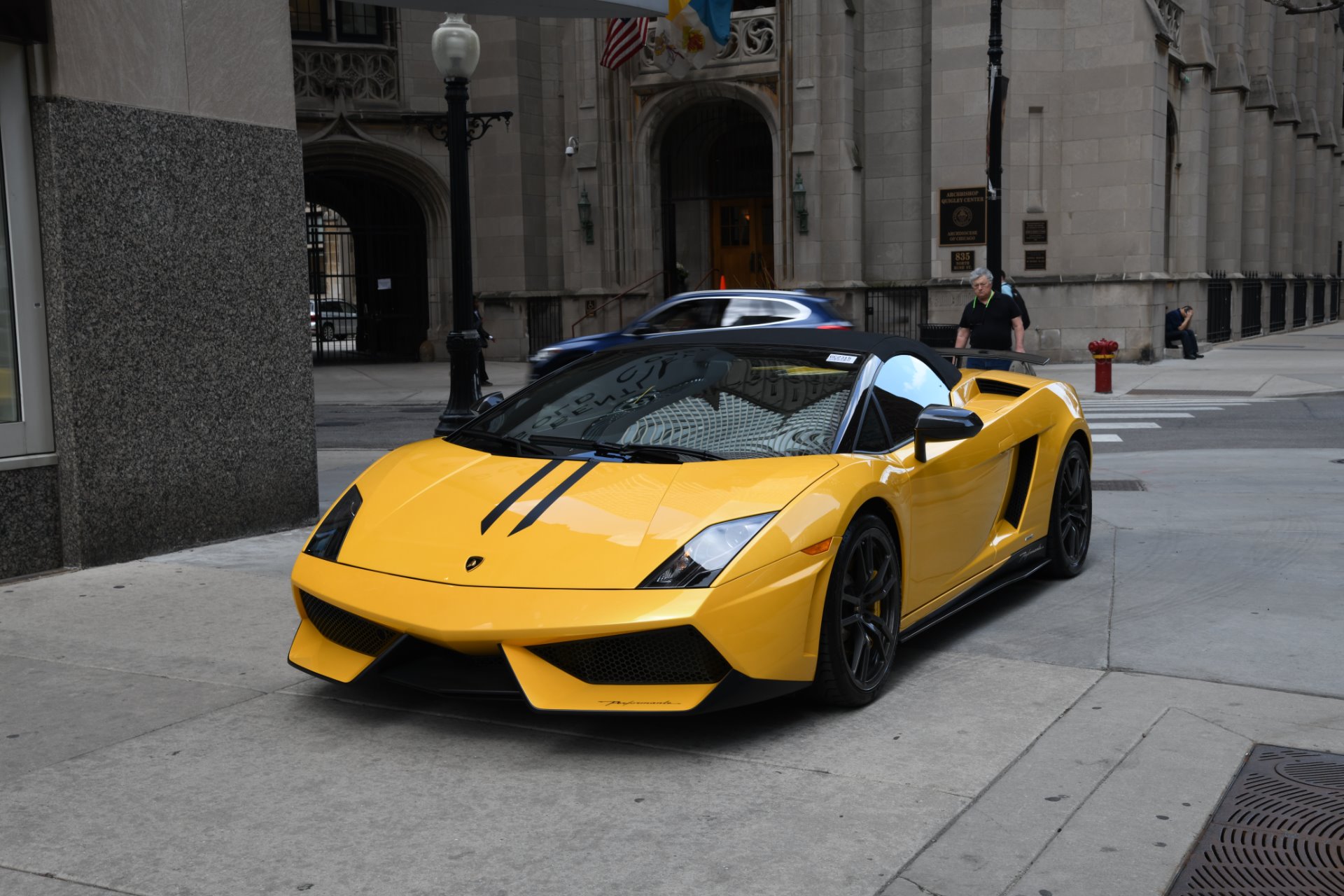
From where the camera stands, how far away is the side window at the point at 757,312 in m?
15.7

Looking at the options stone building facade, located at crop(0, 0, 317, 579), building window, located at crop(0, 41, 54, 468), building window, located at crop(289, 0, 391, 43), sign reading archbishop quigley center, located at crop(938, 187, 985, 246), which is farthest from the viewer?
building window, located at crop(289, 0, 391, 43)

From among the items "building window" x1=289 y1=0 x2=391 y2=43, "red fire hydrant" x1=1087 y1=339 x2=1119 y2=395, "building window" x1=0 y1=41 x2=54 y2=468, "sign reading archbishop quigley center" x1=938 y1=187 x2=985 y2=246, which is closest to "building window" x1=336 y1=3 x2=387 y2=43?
"building window" x1=289 y1=0 x2=391 y2=43

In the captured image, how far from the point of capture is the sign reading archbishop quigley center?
86.1ft

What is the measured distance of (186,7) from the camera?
8.02 metres

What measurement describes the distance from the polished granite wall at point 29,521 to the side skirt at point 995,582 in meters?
4.67

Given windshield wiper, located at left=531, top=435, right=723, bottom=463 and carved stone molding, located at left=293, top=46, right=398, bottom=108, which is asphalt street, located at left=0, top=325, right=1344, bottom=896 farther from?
carved stone molding, located at left=293, top=46, right=398, bottom=108

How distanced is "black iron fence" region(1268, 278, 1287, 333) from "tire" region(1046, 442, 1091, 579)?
3490 cm

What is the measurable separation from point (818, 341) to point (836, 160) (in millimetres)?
22541

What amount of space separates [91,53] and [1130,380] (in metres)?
18.1

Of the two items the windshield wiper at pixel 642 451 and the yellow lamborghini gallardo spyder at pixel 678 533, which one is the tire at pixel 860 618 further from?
the windshield wiper at pixel 642 451

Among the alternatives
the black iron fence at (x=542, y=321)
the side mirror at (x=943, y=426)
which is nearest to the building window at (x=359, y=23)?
the black iron fence at (x=542, y=321)

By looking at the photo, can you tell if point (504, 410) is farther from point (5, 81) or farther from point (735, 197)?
point (735, 197)

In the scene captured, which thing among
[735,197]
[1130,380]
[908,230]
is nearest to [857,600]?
[1130,380]

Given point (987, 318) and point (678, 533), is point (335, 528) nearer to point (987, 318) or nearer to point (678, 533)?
point (678, 533)
